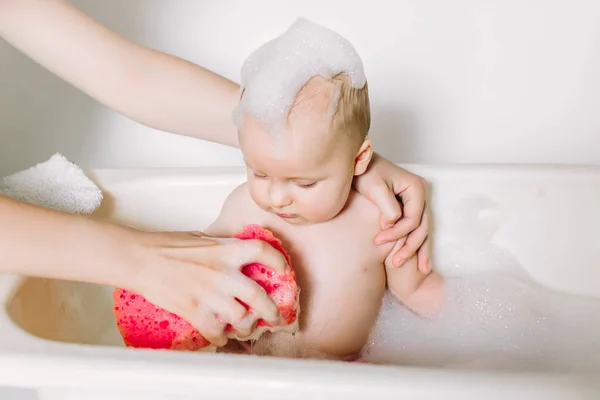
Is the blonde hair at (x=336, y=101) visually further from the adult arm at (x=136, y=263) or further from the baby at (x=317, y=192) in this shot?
the adult arm at (x=136, y=263)

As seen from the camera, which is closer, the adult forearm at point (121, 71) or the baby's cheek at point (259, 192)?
the baby's cheek at point (259, 192)

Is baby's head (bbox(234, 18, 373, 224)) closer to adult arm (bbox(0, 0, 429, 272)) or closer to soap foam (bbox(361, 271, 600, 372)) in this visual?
adult arm (bbox(0, 0, 429, 272))

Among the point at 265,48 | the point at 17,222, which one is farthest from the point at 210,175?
the point at 17,222

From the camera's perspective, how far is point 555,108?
1.75 m

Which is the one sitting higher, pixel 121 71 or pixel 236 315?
pixel 121 71

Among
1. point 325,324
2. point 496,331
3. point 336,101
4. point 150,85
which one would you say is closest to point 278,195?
point 336,101

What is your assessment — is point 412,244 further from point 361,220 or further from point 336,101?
point 336,101

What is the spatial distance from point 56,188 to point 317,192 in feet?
1.47

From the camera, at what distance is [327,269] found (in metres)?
1.01

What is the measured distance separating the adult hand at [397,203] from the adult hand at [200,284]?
0.86 feet

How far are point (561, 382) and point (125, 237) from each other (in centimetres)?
50

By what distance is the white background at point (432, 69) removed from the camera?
170cm

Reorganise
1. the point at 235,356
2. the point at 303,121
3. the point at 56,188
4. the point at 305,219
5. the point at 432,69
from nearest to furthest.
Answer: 1. the point at 235,356
2. the point at 303,121
3. the point at 305,219
4. the point at 56,188
5. the point at 432,69

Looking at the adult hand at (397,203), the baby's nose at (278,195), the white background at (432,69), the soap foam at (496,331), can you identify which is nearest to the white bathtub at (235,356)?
the soap foam at (496,331)
